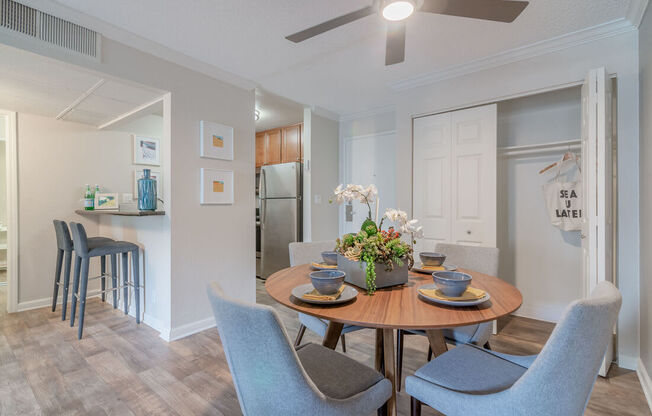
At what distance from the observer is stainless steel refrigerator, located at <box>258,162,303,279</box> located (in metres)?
4.04

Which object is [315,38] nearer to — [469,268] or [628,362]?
[469,268]

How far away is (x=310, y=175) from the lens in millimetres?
3871

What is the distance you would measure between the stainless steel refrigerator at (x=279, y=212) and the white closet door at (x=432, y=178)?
1.61m

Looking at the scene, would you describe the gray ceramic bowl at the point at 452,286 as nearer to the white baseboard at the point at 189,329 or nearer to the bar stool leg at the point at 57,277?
the white baseboard at the point at 189,329

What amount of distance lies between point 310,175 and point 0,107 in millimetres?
3146

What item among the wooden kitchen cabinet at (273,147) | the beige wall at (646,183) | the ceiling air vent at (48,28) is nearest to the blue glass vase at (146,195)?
the ceiling air vent at (48,28)

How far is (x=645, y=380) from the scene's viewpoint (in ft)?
5.90

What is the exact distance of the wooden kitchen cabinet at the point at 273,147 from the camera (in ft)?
15.0

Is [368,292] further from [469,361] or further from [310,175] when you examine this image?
[310,175]

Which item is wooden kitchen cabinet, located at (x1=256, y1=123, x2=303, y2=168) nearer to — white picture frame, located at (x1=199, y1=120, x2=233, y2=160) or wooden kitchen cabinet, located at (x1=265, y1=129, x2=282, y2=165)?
wooden kitchen cabinet, located at (x1=265, y1=129, x2=282, y2=165)

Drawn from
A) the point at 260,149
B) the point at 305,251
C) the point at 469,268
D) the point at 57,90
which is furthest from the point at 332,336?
the point at 260,149

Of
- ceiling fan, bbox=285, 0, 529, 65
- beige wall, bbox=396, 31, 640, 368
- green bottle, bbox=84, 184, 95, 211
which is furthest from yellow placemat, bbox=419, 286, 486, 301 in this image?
green bottle, bbox=84, 184, 95, 211

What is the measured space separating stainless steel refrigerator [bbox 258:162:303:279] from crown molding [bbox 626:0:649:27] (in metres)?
3.22

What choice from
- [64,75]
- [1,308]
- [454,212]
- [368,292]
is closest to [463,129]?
[454,212]
